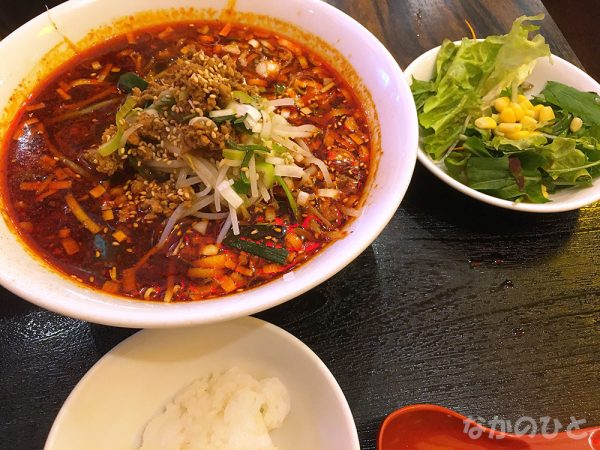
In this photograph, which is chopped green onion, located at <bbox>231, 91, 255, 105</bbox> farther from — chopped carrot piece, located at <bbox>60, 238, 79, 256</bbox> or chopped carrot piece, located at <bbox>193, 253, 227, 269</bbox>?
chopped carrot piece, located at <bbox>60, 238, 79, 256</bbox>

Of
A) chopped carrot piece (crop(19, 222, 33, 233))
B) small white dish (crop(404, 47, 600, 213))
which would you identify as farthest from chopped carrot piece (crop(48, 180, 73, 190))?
small white dish (crop(404, 47, 600, 213))

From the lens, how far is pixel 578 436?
4.85 feet

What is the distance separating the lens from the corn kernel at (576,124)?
7.25ft

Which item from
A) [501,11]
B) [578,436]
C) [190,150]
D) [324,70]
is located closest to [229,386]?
[190,150]

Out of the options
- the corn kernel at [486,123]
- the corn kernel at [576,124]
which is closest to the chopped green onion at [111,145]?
the corn kernel at [486,123]

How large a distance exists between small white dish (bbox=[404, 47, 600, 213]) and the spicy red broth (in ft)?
1.44

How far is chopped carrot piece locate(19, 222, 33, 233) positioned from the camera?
61.8 inches

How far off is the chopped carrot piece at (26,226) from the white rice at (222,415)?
717 millimetres

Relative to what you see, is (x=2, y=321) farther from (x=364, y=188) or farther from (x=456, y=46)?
(x=456, y=46)

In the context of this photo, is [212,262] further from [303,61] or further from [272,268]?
[303,61]

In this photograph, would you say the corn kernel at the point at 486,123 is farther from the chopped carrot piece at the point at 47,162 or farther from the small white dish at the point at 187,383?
the chopped carrot piece at the point at 47,162

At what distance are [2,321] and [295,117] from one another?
4.15ft

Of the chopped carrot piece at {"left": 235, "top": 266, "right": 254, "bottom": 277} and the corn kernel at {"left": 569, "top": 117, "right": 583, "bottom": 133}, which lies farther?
the corn kernel at {"left": 569, "top": 117, "right": 583, "bottom": 133}

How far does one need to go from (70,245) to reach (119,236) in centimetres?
15
